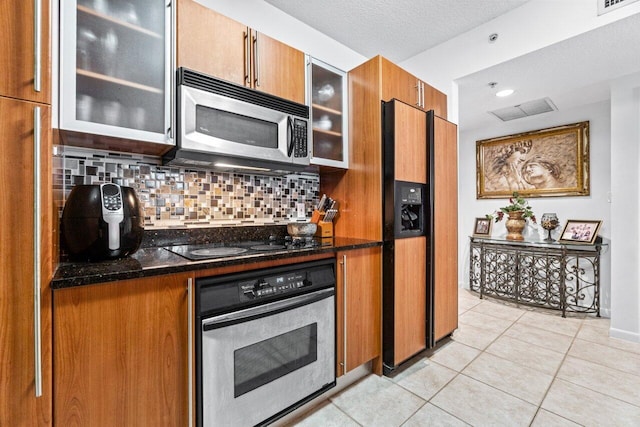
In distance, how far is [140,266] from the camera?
1.04 meters

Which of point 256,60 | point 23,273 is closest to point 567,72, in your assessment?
point 256,60

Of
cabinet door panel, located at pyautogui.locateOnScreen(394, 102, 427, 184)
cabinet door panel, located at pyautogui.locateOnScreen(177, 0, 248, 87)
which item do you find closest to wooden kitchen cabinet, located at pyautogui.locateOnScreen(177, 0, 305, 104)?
cabinet door panel, located at pyautogui.locateOnScreen(177, 0, 248, 87)

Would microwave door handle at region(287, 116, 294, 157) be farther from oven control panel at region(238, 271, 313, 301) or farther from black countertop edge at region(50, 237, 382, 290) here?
oven control panel at region(238, 271, 313, 301)

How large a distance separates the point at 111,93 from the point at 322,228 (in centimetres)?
145

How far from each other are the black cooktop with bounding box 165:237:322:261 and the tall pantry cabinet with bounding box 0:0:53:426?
49cm

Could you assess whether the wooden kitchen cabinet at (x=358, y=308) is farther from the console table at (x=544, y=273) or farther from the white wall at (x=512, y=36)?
the console table at (x=544, y=273)

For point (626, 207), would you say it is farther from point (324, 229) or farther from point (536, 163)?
point (324, 229)

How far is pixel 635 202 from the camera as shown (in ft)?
7.98

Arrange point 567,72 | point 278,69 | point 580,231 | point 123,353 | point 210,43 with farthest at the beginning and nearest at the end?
point 580,231 → point 567,72 → point 278,69 → point 210,43 → point 123,353

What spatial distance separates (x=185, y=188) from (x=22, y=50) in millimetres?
934

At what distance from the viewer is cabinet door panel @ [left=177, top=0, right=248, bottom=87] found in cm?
141

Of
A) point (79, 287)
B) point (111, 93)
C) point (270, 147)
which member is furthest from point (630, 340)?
point (111, 93)

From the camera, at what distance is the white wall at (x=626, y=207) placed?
2439 millimetres

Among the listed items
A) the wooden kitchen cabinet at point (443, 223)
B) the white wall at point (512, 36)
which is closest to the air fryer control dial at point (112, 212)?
the wooden kitchen cabinet at point (443, 223)
